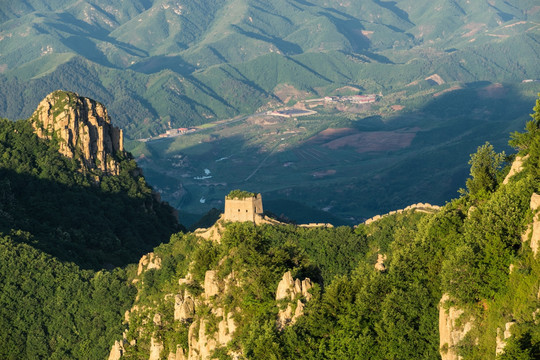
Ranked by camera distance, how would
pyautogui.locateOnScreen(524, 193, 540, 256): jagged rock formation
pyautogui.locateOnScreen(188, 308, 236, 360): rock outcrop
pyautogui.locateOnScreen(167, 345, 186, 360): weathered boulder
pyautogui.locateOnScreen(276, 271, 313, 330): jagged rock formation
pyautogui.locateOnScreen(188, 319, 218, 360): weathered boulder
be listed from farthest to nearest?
pyautogui.locateOnScreen(167, 345, 186, 360): weathered boulder, pyautogui.locateOnScreen(188, 319, 218, 360): weathered boulder, pyautogui.locateOnScreen(188, 308, 236, 360): rock outcrop, pyautogui.locateOnScreen(276, 271, 313, 330): jagged rock formation, pyautogui.locateOnScreen(524, 193, 540, 256): jagged rock formation

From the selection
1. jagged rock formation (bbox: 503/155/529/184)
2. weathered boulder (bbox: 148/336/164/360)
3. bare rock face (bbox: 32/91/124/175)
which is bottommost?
weathered boulder (bbox: 148/336/164/360)

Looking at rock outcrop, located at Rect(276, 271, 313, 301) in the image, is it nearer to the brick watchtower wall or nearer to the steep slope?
the brick watchtower wall

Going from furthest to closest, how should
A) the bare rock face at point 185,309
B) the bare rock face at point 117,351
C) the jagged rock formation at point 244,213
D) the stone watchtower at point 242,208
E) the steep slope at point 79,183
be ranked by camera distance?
the steep slope at point 79,183 → the stone watchtower at point 242,208 → the jagged rock formation at point 244,213 → the bare rock face at point 117,351 → the bare rock face at point 185,309

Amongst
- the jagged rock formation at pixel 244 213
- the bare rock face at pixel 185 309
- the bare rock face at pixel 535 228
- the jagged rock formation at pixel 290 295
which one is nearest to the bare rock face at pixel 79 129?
the jagged rock formation at pixel 244 213

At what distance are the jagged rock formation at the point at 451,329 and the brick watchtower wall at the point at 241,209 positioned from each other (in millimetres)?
66958

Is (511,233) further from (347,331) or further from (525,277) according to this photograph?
(347,331)

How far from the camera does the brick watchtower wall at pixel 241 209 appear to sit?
375ft

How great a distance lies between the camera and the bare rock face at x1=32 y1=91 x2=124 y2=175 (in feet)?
452

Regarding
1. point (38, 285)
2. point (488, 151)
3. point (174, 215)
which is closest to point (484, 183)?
point (488, 151)

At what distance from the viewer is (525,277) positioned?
45.2 metres

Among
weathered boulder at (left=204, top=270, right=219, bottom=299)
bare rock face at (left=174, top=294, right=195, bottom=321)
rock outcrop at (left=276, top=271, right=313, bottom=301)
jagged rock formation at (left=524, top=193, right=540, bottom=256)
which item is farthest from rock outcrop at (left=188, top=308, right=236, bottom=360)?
jagged rock formation at (left=524, top=193, right=540, bottom=256)

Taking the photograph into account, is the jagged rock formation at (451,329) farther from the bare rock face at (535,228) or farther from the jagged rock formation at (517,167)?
the jagged rock formation at (517,167)

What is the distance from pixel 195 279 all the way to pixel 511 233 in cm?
2396

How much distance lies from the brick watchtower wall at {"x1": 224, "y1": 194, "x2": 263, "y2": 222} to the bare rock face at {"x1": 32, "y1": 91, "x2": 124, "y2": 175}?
33.0 metres
